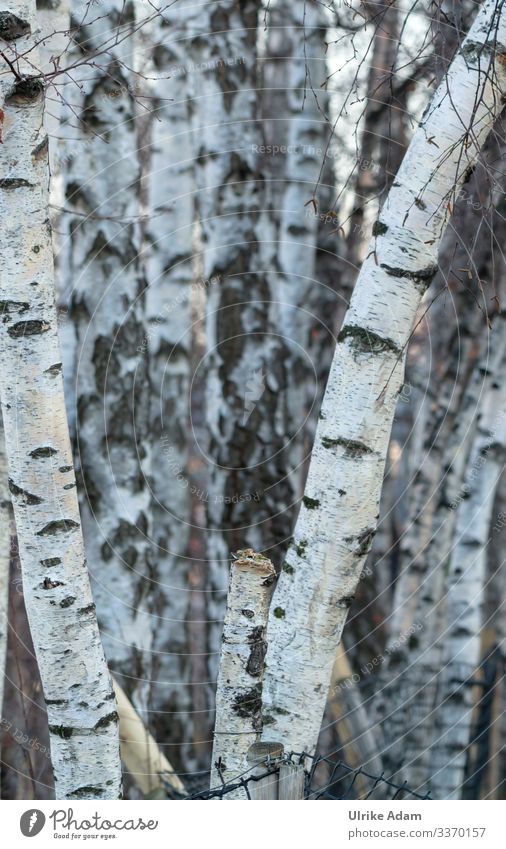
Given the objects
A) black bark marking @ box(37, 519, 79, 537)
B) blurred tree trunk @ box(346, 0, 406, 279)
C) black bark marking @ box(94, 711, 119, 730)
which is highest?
blurred tree trunk @ box(346, 0, 406, 279)

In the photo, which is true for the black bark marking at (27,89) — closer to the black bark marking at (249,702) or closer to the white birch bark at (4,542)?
the white birch bark at (4,542)

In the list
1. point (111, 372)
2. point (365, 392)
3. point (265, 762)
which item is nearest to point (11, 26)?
point (365, 392)

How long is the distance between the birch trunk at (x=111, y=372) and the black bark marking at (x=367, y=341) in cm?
174

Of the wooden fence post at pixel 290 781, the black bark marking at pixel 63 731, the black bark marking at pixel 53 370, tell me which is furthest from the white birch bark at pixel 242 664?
the black bark marking at pixel 53 370

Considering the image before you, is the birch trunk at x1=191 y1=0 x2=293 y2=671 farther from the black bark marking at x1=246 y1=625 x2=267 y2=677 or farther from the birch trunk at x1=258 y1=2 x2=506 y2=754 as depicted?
the black bark marking at x1=246 y1=625 x2=267 y2=677

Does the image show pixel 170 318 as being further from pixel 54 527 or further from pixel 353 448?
pixel 54 527

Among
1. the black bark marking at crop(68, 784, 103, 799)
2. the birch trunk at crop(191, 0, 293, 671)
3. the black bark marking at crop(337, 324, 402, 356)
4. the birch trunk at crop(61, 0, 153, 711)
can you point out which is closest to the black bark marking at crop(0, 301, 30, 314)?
the black bark marking at crop(337, 324, 402, 356)

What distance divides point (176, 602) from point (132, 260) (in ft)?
8.07

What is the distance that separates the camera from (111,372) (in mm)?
3771

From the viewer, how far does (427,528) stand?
5.01 meters

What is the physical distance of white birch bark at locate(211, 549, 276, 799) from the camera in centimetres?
210

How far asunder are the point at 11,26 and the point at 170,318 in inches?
126

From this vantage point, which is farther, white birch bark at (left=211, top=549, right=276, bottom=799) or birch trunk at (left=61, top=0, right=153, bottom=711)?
birch trunk at (left=61, top=0, right=153, bottom=711)
